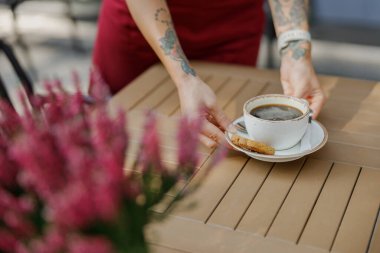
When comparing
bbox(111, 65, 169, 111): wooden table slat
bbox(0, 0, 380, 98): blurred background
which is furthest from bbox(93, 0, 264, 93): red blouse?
bbox(0, 0, 380, 98): blurred background

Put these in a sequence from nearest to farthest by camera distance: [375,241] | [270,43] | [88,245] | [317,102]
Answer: [88,245], [375,241], [317,102], [270,43]

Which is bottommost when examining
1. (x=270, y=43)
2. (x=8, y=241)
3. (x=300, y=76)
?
(x=270, y=43)

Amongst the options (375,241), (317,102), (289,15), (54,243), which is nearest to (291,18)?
(289,15)

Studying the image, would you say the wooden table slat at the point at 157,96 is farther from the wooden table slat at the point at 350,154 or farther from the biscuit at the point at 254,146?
the wooden table slat at the point at 350,154

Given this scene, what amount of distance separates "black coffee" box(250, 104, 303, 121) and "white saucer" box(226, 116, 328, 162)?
5cm

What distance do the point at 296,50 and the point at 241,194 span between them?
0.54m

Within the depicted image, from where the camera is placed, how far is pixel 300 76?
131 centimetres

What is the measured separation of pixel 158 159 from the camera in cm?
54

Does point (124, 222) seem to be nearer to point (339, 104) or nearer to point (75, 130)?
point (75, 130)

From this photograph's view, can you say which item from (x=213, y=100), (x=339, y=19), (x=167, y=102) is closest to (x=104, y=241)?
(x=213, y=100)

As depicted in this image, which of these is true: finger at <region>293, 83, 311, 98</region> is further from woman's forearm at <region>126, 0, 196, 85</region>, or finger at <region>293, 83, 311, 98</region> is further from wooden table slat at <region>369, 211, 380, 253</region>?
wooden table slat at <region>369, 211, 380, 253</region>

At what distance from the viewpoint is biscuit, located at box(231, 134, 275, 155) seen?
1.04 m

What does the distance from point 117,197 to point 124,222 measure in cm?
3

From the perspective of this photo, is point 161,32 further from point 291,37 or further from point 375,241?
point 375,241
